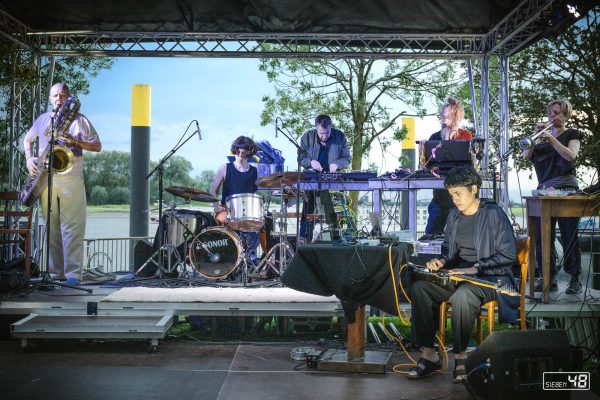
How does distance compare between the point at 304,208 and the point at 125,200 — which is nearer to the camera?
the point at 304,208

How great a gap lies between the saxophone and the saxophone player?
44 mm

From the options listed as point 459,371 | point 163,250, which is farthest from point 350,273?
point 163,250

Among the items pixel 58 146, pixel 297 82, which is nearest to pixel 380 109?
pixel 297 82

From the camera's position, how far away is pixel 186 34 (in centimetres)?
802

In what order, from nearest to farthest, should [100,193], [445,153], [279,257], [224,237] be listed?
1. [445,153]
2. [224,237]
3. [279,257]
4. [100,193]

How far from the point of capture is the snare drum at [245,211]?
6.56m

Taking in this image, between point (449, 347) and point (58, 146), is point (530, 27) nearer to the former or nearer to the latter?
point (449, 347)

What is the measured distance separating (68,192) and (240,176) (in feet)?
6.14

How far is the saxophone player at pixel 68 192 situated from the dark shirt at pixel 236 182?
1491 millimetres

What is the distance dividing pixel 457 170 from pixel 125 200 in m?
11.4

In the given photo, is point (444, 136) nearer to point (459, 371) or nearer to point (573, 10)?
point (573, 10)

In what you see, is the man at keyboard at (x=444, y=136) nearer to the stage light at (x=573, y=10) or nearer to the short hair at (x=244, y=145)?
the stage light at (x=573, y=10)

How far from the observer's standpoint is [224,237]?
6.82 m

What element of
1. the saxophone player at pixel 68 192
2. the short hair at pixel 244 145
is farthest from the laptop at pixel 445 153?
the saxophone player at pixel 68 192
